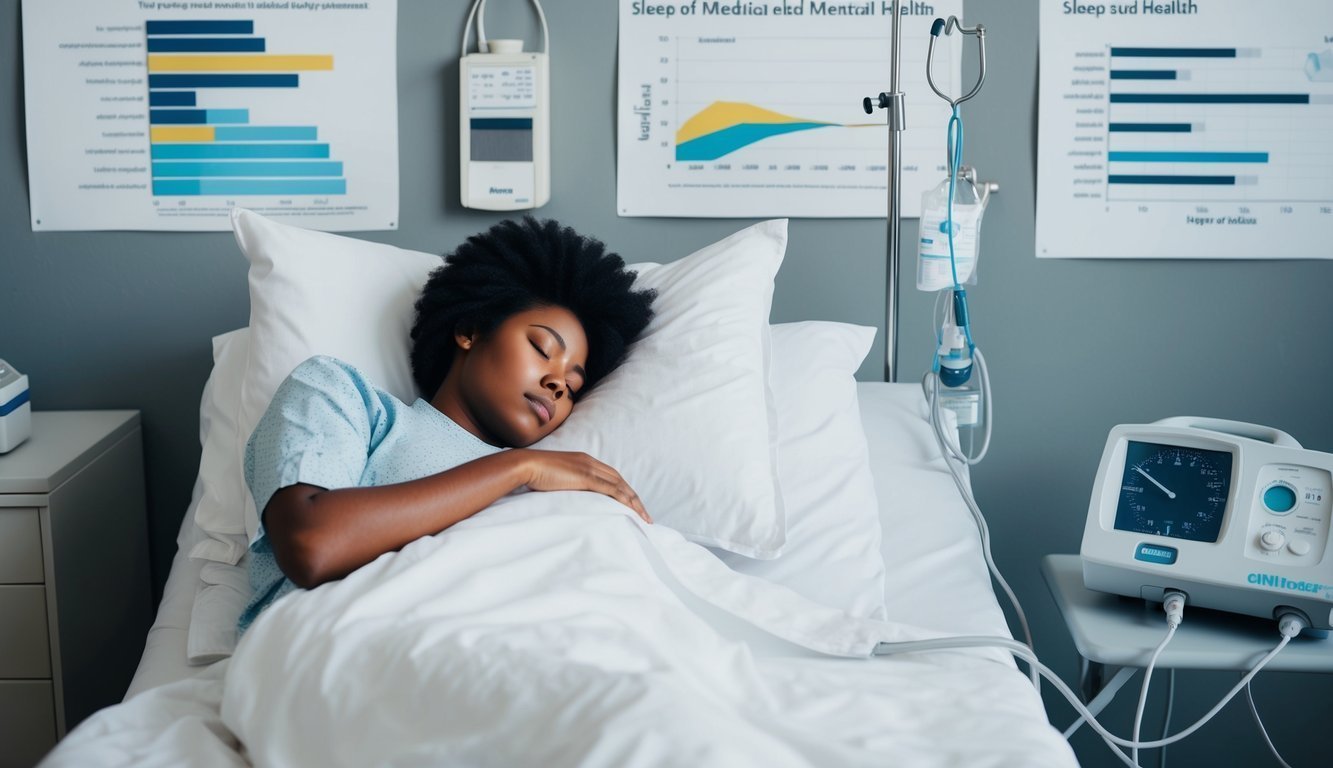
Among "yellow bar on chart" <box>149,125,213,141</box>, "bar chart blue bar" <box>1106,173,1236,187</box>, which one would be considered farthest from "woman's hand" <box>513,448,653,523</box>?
"bar chart blue bar" <box>1106,173,1236,187</box>

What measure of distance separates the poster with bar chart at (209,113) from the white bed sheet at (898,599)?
2.08 ft

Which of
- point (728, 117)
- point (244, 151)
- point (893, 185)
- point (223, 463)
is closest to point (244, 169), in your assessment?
point (244, 151)

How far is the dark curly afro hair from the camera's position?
4.83 feet

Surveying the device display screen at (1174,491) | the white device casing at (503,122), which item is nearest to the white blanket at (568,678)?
the device display screen at (1174,491)

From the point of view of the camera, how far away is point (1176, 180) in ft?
6.02

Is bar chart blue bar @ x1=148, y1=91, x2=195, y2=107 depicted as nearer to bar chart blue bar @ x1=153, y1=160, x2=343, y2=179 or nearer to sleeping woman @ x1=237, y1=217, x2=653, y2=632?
bar chart blue bar @ x1=153, y1=160, x2=343, y2=179

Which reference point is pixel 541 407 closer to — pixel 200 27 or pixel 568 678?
pixel 568 678

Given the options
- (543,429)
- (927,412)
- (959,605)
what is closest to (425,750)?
(543,429)

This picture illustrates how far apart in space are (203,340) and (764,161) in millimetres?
1023

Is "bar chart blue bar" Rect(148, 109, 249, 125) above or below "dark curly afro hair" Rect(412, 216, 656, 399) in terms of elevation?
above

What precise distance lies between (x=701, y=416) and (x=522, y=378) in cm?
24

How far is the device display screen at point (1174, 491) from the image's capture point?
54.1 inches

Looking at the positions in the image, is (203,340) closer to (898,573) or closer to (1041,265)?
(898,573)

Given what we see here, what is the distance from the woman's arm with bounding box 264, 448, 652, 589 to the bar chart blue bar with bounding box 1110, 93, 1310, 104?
1230 millimetres
